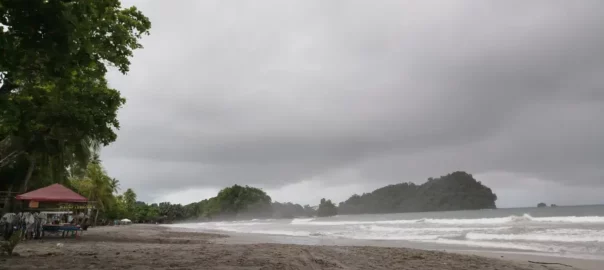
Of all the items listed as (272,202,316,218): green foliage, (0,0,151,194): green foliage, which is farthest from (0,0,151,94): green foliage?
(272,202,316,218): green foliage

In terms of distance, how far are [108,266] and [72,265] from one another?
2.38 ft

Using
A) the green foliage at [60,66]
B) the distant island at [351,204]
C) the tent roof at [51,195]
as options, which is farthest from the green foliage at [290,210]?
Answer: the green foliage at [60,66]

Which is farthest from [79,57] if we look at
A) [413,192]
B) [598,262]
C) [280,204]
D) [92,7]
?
[280,204]

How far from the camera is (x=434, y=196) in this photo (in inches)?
4210

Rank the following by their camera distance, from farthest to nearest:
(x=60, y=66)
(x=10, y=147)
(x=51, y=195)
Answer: (x=51, y=195)
(x=10, y=147)
(x=60, y=66)

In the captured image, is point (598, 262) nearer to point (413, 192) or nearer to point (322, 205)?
point (413, 192)

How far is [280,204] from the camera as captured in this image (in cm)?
14350

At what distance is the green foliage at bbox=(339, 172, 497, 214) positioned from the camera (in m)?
102

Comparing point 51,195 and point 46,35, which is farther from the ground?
point 46,35

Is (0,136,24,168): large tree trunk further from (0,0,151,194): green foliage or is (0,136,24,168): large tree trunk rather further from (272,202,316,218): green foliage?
(272,202,316,218): green foliage

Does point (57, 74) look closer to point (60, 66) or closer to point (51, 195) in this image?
point (60, 66)

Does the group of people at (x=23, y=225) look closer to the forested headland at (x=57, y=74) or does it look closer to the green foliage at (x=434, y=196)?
the forested headland at (x=57, y=74)

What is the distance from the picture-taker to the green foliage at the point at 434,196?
101875mm

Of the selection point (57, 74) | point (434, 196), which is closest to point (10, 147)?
point (57, 74)
